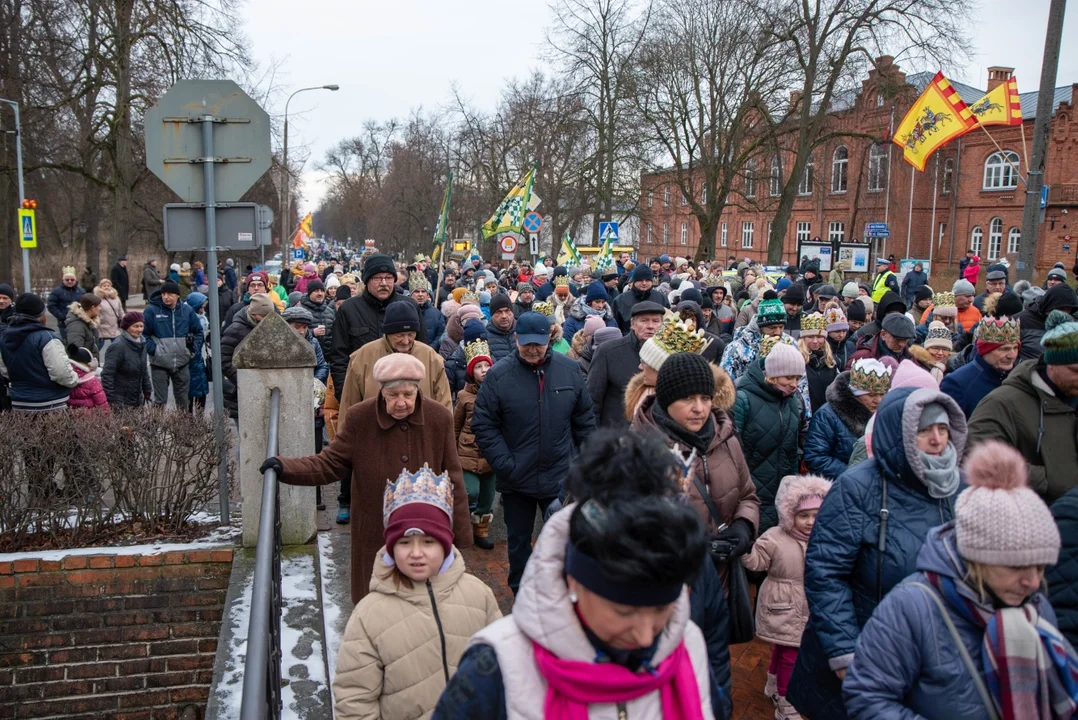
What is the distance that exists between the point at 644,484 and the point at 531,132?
41.9 meters

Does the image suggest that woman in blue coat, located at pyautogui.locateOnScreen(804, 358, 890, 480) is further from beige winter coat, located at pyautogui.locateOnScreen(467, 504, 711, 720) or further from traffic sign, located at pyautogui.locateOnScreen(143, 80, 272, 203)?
traffic sign, located at pyautogui.locateOnScreen(143, 80, 272, 203)

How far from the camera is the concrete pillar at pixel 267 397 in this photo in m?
5.41

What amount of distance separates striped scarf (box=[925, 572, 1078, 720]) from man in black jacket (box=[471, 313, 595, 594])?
3.14 m

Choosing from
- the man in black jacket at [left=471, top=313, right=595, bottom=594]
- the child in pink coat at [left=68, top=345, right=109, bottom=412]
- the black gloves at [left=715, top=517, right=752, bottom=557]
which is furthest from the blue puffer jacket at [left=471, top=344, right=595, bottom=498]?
the child in pink coat at [left=68, top=345, right=109, bottom=412]

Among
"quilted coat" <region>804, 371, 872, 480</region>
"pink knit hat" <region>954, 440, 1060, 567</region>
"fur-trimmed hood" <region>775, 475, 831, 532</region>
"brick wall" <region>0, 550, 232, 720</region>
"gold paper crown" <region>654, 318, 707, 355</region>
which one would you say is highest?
"gold paper crown" <region>654, 318, 707, 355</region>

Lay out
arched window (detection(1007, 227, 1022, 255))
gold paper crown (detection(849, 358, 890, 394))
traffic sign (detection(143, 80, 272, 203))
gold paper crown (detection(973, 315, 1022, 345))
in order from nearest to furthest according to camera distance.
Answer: gold paper crown (detection(849, 358, 890, 394))
gold paper crown (detection(973, 315, 1022, 345))
traffic sign (detection(143, 80, 272, 203))
arched window (detection(1007, 227, 1022, 255))

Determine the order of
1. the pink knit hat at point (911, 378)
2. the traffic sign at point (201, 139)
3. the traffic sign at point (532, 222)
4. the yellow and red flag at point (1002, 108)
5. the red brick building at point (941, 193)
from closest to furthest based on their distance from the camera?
the pink knit hat at point (911, 378) < the traffic sign at point (201, 139) < the yellow and red flag at point (1002, 108) < the traffic sign at point (532, 222) < the red brick building at point (941, 193)

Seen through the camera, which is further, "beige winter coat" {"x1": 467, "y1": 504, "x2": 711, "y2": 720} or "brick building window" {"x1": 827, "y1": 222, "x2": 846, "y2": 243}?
"brick building window" {"x1": 827, "y1": 222, "x2": 846, "y2": 243}

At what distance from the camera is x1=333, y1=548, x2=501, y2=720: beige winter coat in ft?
9.41

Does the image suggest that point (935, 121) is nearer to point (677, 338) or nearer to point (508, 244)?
point (508, 244)

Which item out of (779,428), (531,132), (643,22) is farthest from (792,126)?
(779,428)

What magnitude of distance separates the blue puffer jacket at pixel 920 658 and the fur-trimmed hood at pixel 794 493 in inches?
83.1

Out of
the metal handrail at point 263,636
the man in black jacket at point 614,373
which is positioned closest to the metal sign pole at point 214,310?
the metal handrail at point 263,636

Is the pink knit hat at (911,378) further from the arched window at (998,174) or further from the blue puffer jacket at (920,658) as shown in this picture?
the arched window at (998,174)
